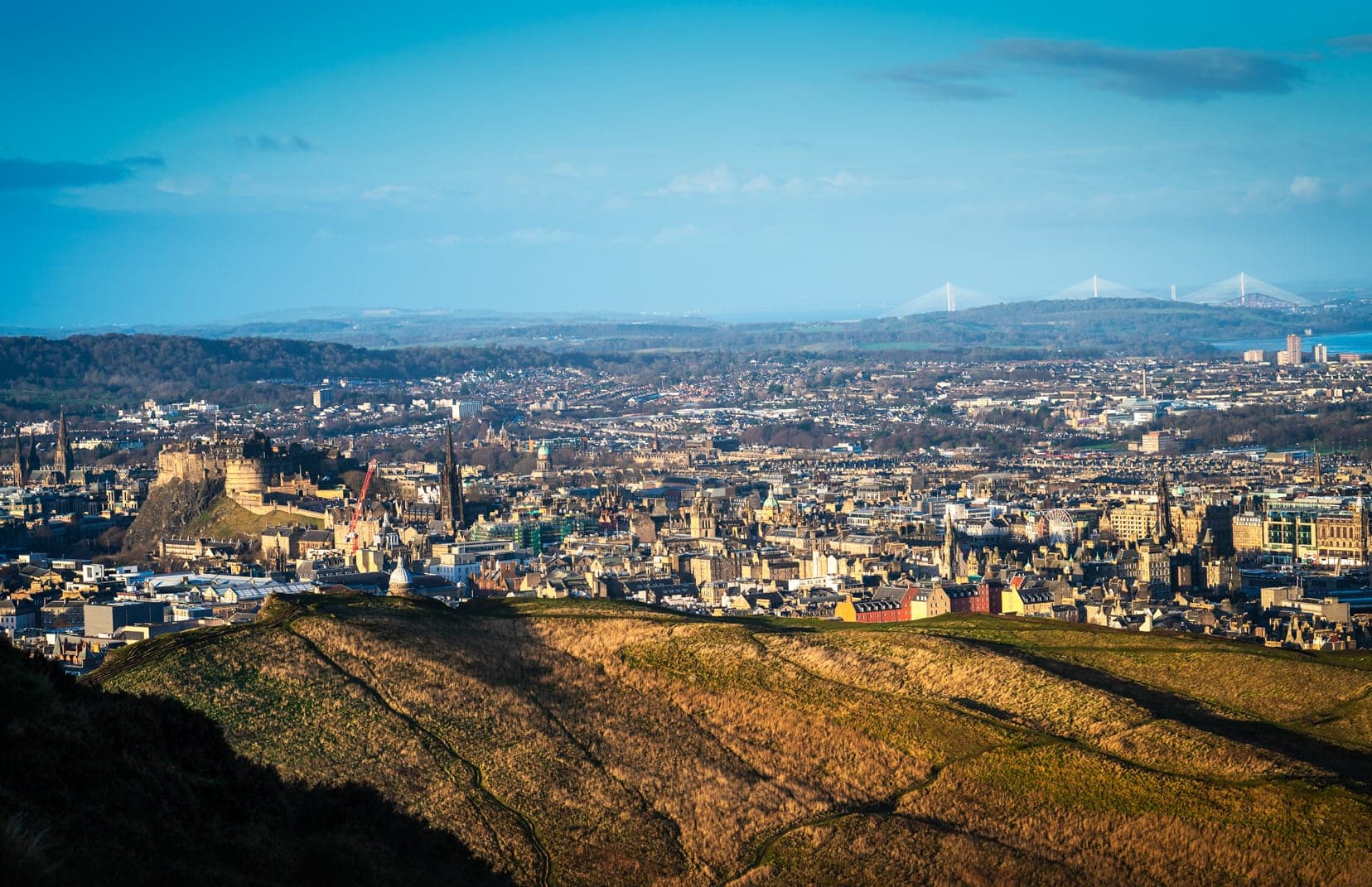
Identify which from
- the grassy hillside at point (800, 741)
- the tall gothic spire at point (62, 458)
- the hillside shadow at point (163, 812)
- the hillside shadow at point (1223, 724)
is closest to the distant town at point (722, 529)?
the tall gothic spire at point (62, 458)

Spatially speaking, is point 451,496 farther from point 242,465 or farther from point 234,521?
point 242,465

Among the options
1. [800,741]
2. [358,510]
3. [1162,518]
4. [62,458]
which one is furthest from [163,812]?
[62,458]

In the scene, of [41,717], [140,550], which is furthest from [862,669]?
[140,550]

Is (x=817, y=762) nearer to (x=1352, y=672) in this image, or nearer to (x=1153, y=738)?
(x=1153, y=738)

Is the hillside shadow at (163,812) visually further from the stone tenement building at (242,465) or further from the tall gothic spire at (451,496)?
the stone tenement building at (242,465)

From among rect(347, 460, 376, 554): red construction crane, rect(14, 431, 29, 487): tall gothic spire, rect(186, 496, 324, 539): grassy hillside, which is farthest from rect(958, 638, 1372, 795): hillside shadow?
rect(14, 431, 29, 487): tall gothic spire
